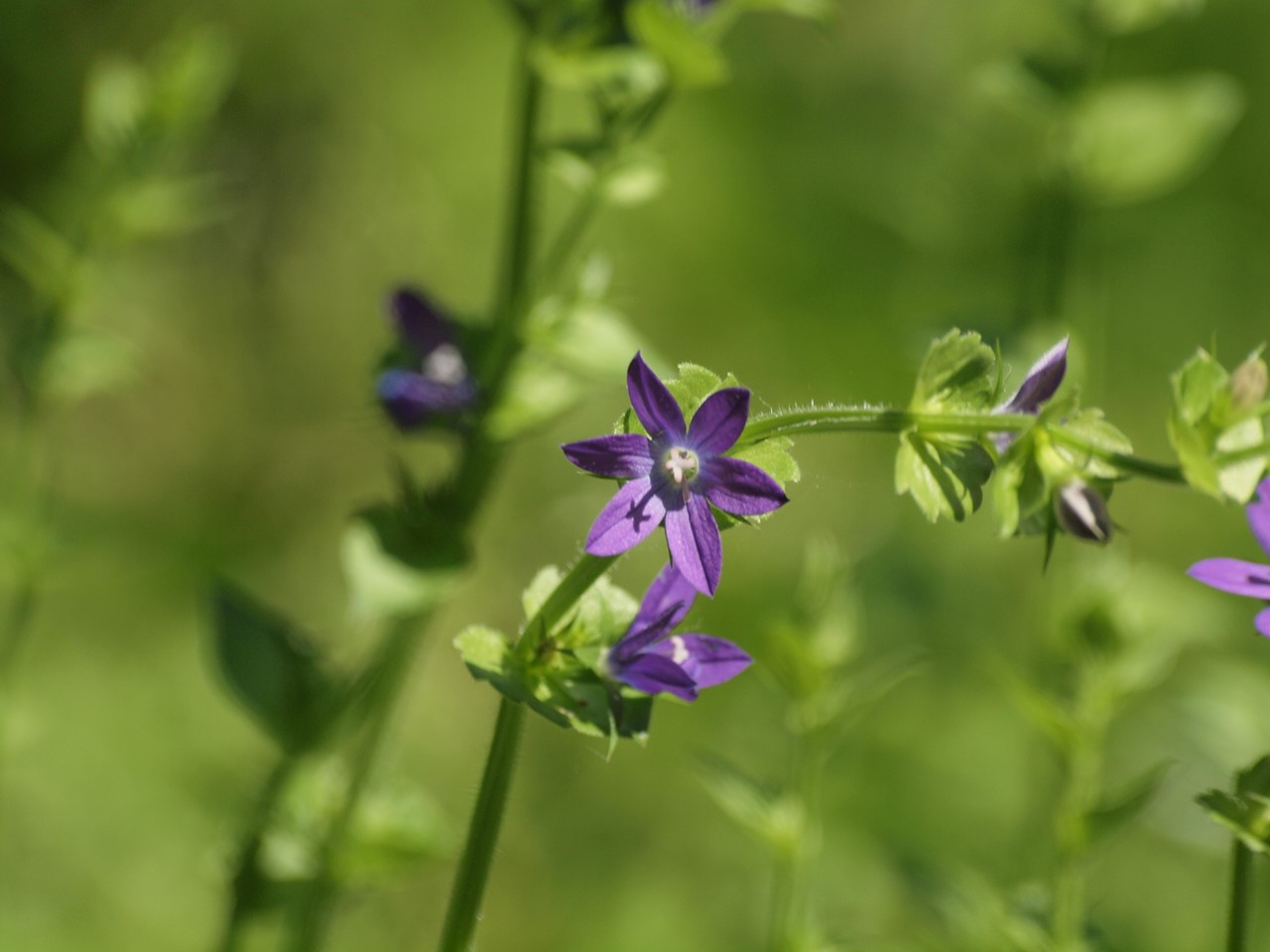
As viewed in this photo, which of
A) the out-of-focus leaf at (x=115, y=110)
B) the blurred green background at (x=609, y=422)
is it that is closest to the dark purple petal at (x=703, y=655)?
the blurred green background at (x=609, y=422)

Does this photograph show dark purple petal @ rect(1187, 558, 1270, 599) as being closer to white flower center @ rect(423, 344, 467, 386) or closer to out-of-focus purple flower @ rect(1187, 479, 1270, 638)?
out-of-focus purple flower @ rect(1187, 479, 1270, 638)

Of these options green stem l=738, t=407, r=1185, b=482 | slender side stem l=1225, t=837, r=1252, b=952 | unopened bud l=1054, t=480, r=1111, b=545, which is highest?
green stem l=738, t=407, r=1185, b=482

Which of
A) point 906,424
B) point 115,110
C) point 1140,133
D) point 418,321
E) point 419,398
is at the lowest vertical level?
point 906,424

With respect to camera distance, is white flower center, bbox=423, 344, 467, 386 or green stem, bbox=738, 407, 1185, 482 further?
white flower center, bbox=423, 344, 467, 386

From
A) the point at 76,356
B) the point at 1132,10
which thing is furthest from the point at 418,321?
the point at 1132,10

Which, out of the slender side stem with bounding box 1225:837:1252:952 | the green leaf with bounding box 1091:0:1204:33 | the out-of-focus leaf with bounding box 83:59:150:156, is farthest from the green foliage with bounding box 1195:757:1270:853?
the out-of-focus leaf with bounding box 83:59:150:156

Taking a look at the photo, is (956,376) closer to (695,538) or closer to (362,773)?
(695,538)

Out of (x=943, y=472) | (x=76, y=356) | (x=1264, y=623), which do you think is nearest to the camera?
(x=1264, y=623)

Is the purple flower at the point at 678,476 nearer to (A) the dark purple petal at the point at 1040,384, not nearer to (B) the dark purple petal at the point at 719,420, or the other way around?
(B) the dark purple petal at the point at 719,420
